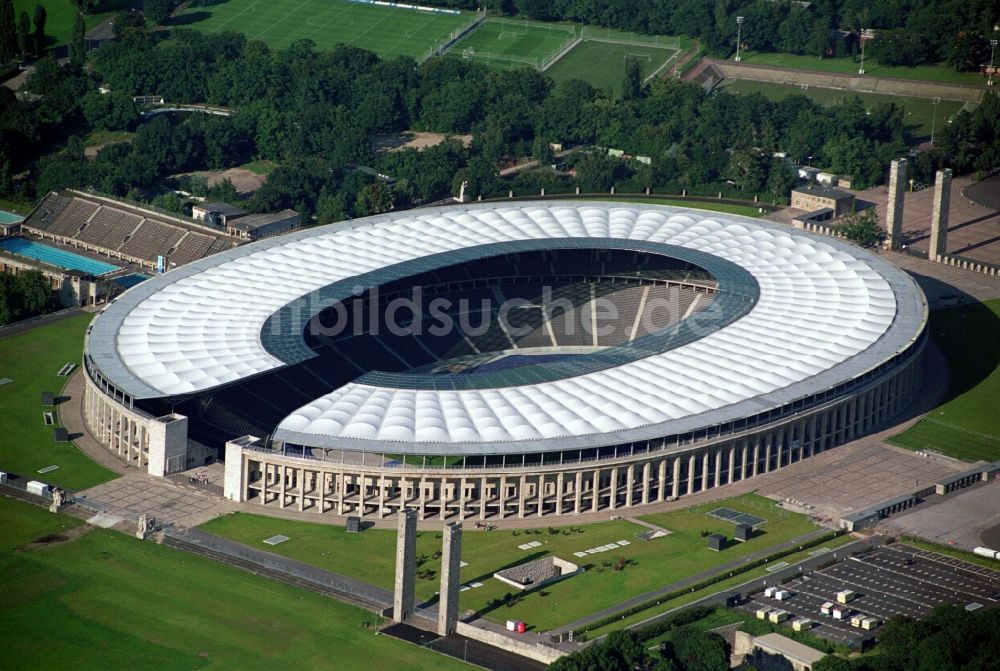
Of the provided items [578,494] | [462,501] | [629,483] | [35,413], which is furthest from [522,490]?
[35,413]

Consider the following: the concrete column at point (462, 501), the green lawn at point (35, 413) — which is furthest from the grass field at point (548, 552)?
the green lawn at point (35, 413)

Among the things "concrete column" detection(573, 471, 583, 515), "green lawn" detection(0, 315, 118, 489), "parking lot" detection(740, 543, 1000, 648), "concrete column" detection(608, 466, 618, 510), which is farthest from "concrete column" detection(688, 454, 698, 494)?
"green lawn" detection(0, 315, 118, 489)

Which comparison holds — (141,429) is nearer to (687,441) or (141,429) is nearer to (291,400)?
(291,400)

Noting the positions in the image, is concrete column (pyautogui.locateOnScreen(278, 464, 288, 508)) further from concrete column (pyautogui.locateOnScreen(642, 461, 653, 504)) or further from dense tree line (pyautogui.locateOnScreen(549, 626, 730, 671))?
dense tree line (pyautogui.locateOnScreen(549, 626, 730, 671))

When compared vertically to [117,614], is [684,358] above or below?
above

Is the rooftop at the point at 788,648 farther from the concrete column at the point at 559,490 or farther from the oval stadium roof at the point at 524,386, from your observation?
the oval stadium roof at the point at 524,386

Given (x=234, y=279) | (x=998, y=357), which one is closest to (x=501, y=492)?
(x=234, y=279)
